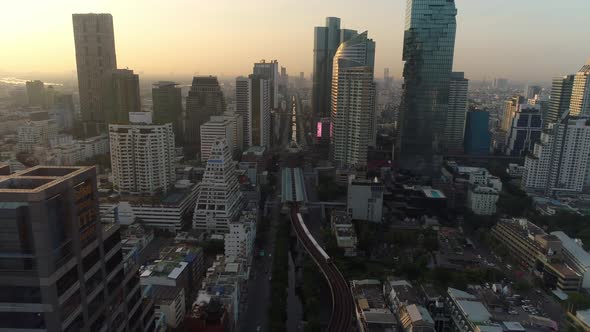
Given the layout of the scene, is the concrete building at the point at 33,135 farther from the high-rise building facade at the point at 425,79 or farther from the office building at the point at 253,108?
the high-rise building facade at the point at 425,79

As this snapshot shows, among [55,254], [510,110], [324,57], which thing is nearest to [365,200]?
[55,254]

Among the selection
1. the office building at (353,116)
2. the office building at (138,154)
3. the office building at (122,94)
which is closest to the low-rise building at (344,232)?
the office building at (353,116)

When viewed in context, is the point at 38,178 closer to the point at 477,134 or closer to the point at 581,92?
the point at 477,134

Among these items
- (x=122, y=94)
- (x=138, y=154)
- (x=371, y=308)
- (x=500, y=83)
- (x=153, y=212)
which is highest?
(x=500, y=83)

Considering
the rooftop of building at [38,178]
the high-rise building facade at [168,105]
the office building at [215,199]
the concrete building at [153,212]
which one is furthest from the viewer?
the high-rise building facade at [168,105]

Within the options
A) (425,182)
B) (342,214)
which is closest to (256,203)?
(342,214)

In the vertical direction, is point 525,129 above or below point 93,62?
below

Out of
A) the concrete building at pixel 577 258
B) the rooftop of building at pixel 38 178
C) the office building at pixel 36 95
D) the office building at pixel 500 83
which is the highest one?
the office building at pixel 500 83
